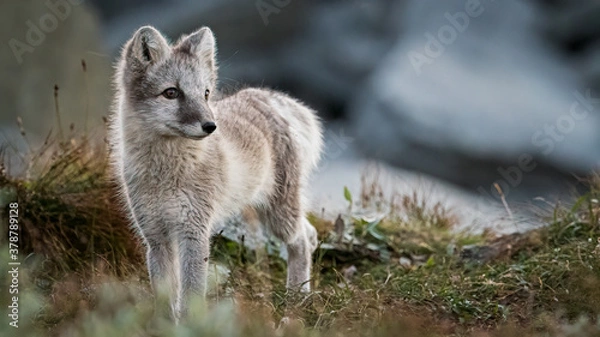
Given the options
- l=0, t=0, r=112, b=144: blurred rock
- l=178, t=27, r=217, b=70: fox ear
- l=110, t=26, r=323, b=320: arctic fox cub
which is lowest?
l=0, t=0, r=112, b=144: blurred rock

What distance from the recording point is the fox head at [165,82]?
153 inches

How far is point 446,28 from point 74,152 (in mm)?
5869

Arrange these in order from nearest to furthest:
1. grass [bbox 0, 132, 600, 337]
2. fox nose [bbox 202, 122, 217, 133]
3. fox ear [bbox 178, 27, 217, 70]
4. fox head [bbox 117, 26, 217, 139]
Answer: grass [bbox 0, 132, 600, 337]
fox nose [bbox 202, 122, 217, 133]
fox head [bbox 117, 26, 217, 139]
fox ear [bbox 178, 27, 217, 70]

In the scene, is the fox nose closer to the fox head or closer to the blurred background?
the fox head

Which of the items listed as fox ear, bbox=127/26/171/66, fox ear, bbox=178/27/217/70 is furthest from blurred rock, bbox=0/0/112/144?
fox ear, bbox=127/26/171/66

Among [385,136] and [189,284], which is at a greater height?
[189,284]

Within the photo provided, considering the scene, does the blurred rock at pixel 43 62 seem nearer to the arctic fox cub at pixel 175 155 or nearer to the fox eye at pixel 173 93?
the arctic fox cub at pixel 175 155

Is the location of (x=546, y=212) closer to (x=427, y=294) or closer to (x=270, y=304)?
Result: (x=427, y=294)

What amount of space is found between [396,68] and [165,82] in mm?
7117

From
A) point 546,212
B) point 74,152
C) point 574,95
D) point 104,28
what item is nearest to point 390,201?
point 546,212

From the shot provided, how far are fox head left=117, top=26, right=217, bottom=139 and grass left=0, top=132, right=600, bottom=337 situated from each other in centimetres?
79

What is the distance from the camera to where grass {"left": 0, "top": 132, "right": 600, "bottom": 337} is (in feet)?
10.9

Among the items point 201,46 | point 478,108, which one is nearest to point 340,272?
point 201,46

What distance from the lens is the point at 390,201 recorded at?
731cm
